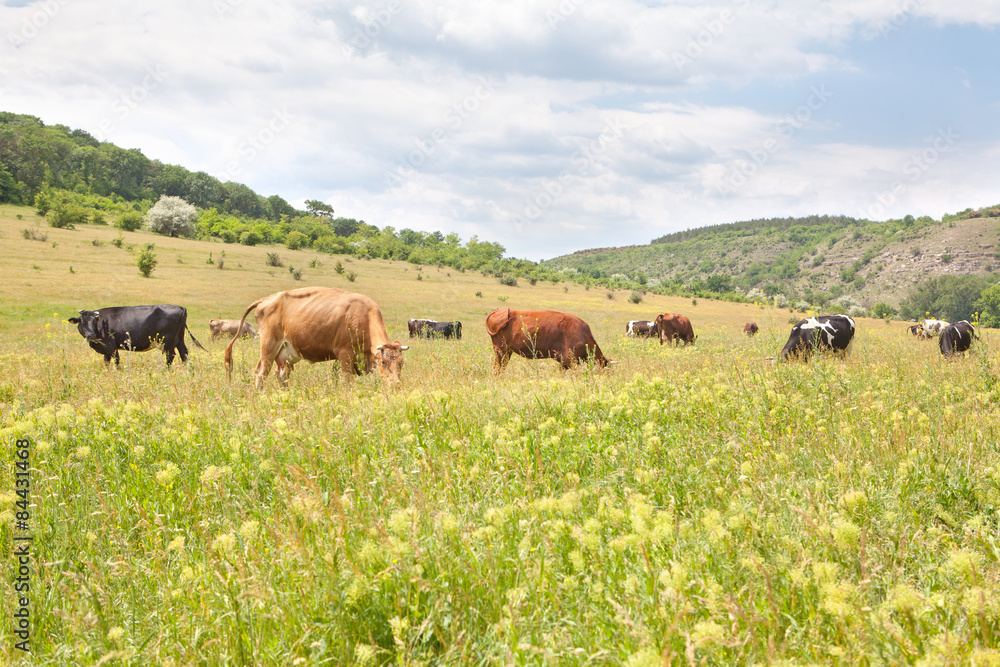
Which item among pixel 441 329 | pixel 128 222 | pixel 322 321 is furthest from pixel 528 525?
pixel 128 222

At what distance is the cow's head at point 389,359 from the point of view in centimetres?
774

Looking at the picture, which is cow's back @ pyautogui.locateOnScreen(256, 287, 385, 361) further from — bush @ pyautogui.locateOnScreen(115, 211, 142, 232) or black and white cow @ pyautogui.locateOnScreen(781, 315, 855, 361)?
bush @ pyautogui.locateOnScreen(115, 211, 142, 232)

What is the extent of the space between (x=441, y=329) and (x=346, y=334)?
18021 mm

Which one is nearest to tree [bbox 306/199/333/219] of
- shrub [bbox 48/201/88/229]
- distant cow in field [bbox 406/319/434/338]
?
shrub [bbox 48/201/88/229]

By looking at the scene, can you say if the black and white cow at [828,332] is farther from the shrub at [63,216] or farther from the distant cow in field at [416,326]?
the shrub at [63,216]

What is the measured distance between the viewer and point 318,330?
29.7 ft

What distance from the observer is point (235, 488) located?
11.6ft

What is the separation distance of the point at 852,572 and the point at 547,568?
1182mm

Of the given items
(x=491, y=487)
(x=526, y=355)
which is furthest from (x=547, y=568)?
(x=526, y=355)

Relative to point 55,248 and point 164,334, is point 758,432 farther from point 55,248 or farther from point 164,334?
point 55,248

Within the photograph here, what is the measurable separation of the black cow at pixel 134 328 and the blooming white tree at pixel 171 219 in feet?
171

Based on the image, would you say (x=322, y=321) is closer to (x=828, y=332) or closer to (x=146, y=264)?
(x=828, y=332)

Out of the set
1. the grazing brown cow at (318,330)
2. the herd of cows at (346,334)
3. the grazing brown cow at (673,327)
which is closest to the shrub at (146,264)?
the herd of cows at (346,334)

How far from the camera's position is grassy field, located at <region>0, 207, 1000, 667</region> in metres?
1.71
